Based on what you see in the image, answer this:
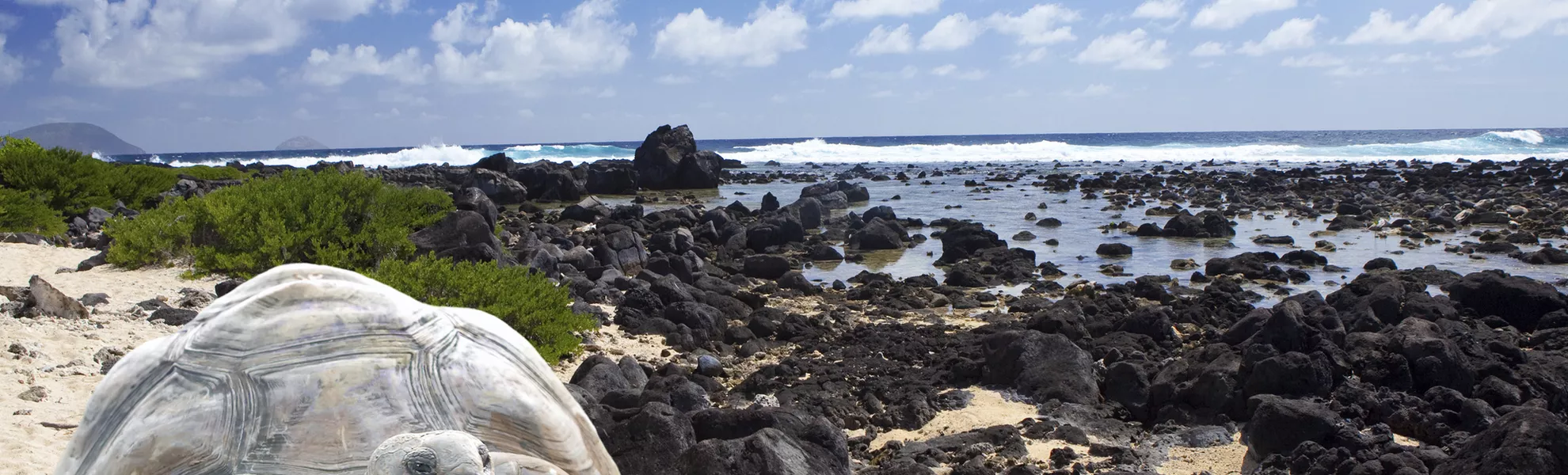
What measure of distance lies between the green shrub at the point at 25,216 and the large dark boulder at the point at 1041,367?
1349 centimetres

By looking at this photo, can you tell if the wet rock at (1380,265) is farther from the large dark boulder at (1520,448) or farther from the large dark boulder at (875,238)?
the large dark boulder at (1520,448)

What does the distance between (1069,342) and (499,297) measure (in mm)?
4703

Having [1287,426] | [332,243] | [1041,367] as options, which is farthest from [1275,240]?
[332,243]

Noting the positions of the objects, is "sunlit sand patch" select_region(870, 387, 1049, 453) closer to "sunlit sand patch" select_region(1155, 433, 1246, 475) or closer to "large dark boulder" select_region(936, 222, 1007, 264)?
"sunlit sand patch" select_region(1155, 433, 1246, 475)

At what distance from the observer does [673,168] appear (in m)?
42.5

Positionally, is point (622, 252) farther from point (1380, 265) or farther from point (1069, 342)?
point (1380, 265)

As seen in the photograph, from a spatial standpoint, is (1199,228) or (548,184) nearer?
(1199,228)

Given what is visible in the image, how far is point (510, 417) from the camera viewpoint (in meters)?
2.73

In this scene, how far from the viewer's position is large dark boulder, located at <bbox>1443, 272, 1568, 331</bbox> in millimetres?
10102

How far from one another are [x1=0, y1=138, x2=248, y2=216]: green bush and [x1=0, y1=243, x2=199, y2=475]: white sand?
22.8 feet

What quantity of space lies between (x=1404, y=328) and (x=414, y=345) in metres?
8.91

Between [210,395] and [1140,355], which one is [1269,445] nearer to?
[1140,355]

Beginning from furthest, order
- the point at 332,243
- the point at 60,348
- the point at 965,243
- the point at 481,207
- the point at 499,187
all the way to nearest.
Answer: the point at 499,187 < the point at 481,207 < the point at 965,243 < the point at 332,243 < the point at 60,348

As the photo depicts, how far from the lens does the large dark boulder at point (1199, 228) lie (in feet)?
67.9
